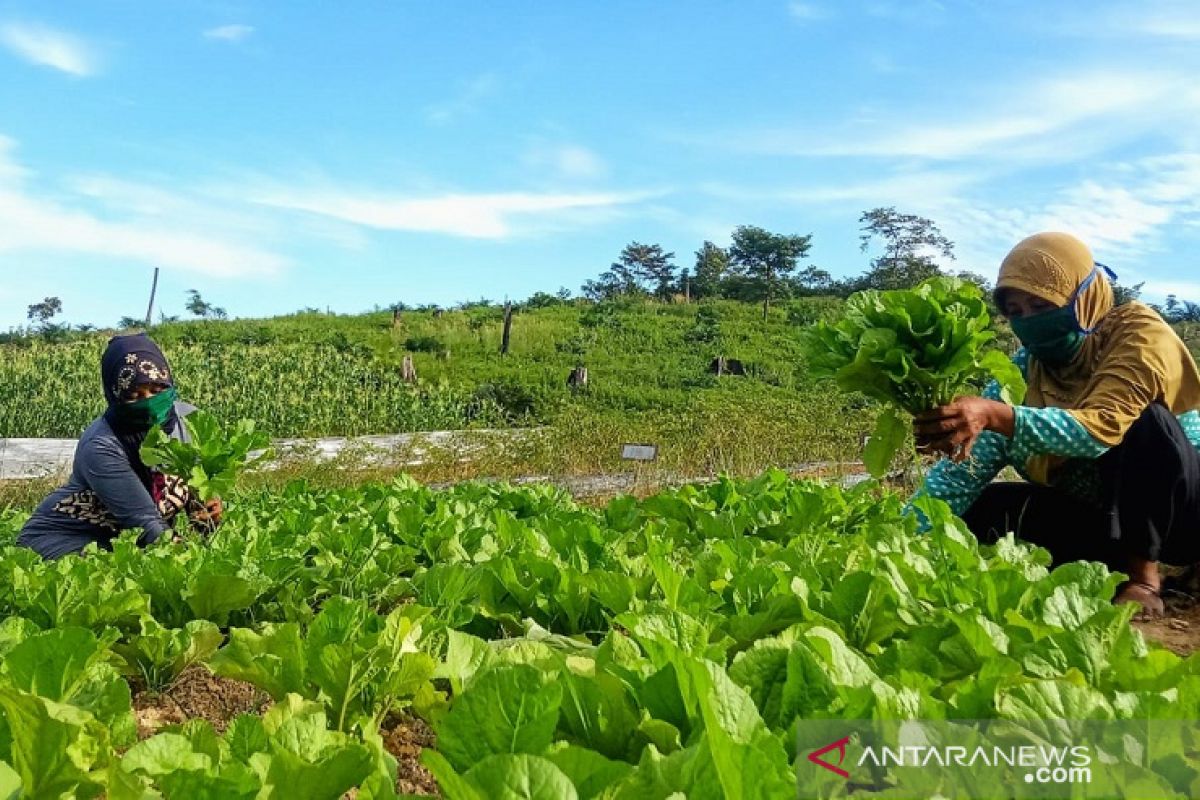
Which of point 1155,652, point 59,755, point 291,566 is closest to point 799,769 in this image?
point 1155,652

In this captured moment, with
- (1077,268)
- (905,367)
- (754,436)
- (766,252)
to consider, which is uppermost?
(766,252)

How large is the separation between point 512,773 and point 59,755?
0.60m

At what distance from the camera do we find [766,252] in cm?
4497

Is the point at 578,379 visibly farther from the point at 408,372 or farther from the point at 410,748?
the point at 410,748

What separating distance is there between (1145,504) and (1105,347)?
552 mm

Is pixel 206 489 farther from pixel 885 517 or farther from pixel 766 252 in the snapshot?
pixel 766 252

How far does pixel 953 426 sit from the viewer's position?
2.57m

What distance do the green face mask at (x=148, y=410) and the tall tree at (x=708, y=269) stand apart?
46.3 meters

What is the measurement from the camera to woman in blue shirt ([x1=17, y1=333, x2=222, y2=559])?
12.1 ft

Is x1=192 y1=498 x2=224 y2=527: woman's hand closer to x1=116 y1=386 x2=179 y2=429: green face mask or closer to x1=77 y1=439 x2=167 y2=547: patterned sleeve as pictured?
x1=77 y1=439 x2=167 y2=547: patterned sleeve

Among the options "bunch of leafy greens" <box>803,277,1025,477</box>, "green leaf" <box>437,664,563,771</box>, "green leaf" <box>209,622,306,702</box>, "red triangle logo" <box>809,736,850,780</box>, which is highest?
"bunch of leafy greens" <box>803,277,1025,477</box>

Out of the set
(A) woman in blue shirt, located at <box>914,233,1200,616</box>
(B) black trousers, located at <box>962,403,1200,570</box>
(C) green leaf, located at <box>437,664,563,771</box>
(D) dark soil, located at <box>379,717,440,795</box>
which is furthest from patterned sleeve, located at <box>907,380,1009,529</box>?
(C) green leaf, located at <box>437,664,563,771</box>

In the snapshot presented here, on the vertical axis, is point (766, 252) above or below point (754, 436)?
above

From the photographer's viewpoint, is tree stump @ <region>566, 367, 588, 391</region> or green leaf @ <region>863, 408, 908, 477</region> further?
tree stump @ <region>566, 367, 588, 391</region>
